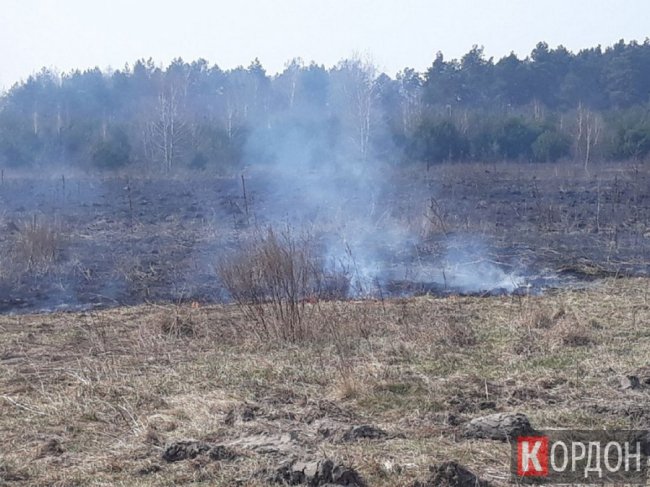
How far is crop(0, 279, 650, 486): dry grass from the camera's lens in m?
4.70

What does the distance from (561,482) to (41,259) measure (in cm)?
1360

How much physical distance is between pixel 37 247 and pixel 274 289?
8693 millimetres

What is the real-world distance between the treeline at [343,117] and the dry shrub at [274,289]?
22.1 m

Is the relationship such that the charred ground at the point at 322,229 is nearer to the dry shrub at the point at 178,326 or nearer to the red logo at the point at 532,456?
the dry shrub at the point at 178,326

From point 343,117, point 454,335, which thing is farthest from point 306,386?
point 343,117

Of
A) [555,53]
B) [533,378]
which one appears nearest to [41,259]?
[533,378]

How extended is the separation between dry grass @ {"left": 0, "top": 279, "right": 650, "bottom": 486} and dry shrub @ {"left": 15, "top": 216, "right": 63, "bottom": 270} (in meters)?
5.36

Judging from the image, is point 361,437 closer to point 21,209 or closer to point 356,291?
point 356,291

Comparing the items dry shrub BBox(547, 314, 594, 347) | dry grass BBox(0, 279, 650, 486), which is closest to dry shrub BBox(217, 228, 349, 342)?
dry grass BBox(0, 279, 650, 486)

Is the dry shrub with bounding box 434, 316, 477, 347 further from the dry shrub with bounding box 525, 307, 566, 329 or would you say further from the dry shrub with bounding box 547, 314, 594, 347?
the dry shrub with bounding box 547, 314, 594, 347

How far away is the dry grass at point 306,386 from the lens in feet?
15.4

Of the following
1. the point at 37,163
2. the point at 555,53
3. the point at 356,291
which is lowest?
the point at 356,291

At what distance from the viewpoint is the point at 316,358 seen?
7.71 m

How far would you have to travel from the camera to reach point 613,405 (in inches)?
221
